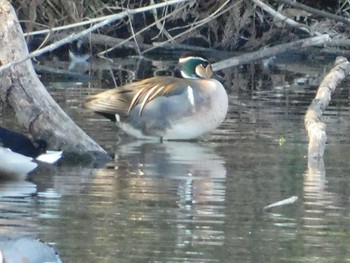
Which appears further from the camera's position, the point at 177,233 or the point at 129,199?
the point at 129,199

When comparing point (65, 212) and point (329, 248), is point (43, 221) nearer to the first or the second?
point (65, 212)

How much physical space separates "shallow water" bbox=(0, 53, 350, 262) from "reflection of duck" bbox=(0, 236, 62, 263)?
630 mm

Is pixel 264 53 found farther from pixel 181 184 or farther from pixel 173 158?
pixel 181 184

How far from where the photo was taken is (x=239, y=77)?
15.9 metres

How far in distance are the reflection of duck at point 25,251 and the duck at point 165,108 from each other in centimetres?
517

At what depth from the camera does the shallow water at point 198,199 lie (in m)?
6.41

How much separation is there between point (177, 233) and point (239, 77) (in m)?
9.27

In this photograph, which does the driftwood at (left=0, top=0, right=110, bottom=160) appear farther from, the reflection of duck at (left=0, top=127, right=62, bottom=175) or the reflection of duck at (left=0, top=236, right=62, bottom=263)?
the reflection of duck at (left=0, top=236, right=62, bottom=263)

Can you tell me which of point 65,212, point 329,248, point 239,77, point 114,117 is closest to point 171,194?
point 65,212

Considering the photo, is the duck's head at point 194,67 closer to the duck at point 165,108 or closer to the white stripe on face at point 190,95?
the duck at point 165,108

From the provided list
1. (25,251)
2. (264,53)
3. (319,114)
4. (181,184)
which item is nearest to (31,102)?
(181,184)

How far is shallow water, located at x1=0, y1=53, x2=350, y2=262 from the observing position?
641 centimetres

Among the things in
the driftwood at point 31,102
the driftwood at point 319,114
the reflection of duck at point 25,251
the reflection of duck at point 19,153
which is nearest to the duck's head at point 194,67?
the driftwood at point 319,114

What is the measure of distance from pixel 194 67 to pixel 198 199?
3916mm
